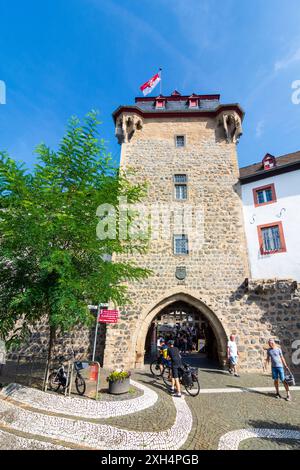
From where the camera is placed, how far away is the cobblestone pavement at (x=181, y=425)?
13.2 ft

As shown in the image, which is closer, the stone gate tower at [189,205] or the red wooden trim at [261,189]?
the stone gate tower at [189,205]

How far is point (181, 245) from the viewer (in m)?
13.2

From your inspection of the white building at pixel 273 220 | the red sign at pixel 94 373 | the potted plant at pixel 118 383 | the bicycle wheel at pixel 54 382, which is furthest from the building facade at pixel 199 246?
the red sign at pixel 94 373

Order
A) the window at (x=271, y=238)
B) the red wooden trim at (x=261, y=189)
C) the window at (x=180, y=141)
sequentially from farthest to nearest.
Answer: the window at (x=180, y=141) → the red wooden trim at (x=261, y=189) → the window at (x=271, y=238)

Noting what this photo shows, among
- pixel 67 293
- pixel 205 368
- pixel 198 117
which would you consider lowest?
pixel 205 368

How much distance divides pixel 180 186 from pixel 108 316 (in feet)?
29.4

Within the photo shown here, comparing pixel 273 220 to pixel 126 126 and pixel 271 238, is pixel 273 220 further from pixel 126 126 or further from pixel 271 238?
pixel 126 126

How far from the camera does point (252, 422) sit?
16.8 feet

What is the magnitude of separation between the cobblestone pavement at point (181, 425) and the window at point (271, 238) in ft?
24.6

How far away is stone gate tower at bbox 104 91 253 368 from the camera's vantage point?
38.2 ft

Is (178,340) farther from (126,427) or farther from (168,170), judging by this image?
(126,427)

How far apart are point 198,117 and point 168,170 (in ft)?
17.1

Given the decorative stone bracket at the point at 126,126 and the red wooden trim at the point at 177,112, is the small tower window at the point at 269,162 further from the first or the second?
the decorative stone bracket at the point at 126,126
